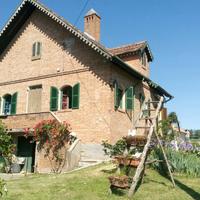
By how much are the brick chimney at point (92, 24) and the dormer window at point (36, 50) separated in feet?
11.6

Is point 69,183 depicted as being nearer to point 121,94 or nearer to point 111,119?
point 111,119

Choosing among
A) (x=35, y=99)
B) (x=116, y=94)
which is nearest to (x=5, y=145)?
(x=35, y=99)

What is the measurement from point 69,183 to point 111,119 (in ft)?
22.5

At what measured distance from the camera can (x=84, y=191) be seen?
1010cm

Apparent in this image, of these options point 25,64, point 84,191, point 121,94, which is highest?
point 25,64

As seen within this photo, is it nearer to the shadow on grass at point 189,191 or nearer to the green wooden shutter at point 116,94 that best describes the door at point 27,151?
the green wooden shutter at point 116,94

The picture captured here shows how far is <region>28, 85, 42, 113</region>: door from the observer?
68.4ft

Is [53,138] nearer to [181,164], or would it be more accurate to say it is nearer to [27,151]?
[27,151]

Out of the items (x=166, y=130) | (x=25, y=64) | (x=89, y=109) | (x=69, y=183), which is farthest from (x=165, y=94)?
(x=69, y=183)

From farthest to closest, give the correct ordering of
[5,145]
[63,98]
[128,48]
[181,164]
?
[128,48]
[63,98]
[5,145]
[181,164]

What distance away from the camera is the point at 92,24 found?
75.2ft

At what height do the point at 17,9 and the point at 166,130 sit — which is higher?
the point at 17,9

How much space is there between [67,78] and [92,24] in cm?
521

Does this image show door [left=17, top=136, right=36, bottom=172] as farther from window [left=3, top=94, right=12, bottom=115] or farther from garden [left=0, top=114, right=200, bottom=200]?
garden [left=0, top=114, right=200, bottom=200]
